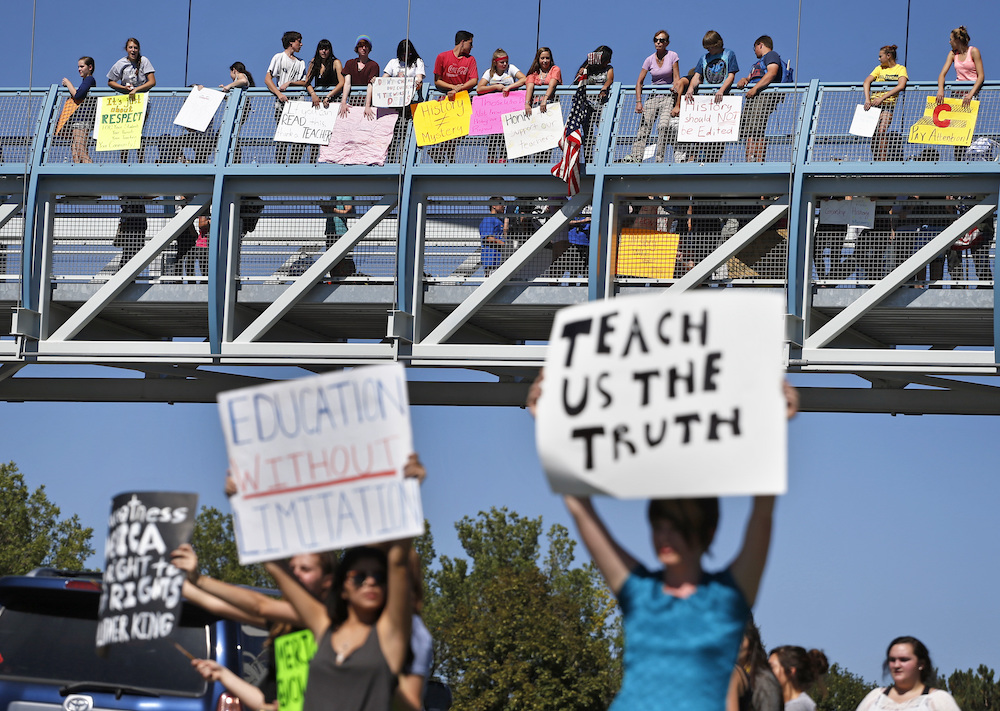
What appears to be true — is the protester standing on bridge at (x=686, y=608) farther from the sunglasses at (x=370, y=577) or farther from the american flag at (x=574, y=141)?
the american flag at (x=574, y=141)

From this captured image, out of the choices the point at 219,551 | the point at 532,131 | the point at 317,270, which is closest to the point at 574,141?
the point at 532,131

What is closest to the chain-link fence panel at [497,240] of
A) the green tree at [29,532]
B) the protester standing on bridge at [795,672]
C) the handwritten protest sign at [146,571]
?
the protester standing on bridge at [795,672]

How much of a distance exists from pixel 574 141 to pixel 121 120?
4.87 m

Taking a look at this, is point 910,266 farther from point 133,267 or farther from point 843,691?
point 843,691

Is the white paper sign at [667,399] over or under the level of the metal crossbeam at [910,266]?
under

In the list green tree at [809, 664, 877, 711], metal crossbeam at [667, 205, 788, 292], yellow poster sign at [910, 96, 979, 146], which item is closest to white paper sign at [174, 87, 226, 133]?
metal crossbeam at [667, 205, 788, 292]

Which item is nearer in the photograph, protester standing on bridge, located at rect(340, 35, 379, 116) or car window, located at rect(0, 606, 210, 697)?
car window, located at rect(0, 606, 210, 697)

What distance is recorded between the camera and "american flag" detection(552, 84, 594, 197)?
16.7 meters

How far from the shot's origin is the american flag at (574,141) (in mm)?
16688

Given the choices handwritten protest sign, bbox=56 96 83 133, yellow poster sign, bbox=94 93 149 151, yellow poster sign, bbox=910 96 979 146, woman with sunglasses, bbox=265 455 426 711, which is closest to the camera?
woman with sunglasses, bbox=265 455 426 711

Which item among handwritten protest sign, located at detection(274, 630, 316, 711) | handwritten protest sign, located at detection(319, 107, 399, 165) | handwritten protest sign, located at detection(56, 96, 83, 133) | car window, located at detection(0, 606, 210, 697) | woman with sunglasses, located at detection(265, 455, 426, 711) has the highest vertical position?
handwritten protest sign, located at detection(56, 96, 83, 133)

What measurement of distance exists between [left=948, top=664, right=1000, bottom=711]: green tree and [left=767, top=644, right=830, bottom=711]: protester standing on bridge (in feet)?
349

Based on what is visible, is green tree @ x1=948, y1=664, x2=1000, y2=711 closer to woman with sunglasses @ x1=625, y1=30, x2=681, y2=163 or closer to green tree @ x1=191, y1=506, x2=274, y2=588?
green tree @ x1=191, y1=506, x2=274, y2=588

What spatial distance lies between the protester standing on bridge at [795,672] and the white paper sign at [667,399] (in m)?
3.67
